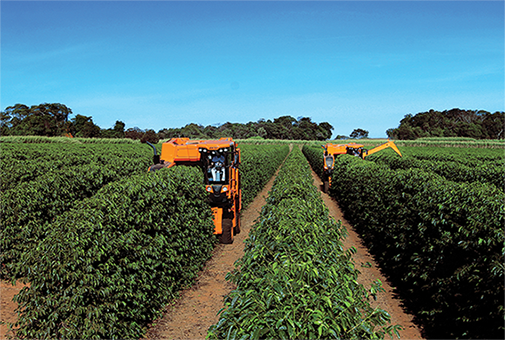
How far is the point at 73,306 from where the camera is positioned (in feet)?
13.8

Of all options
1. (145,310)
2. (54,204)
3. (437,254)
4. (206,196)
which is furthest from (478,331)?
(54,204)

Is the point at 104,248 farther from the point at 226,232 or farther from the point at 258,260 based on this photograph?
the point at 226,232

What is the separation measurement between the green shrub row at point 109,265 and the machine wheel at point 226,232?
2861 mm

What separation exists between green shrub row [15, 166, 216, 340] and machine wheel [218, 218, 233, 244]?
2.86m

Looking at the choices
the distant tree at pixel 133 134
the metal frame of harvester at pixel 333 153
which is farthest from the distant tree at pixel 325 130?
the metal frame of harvester at pixel 333 153

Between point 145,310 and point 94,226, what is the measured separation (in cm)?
175

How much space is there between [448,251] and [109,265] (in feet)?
18.5

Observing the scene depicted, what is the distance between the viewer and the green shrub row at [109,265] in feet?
14.0

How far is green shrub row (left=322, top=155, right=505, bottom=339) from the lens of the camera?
15.8ft

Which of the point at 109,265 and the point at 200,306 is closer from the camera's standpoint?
the point at 109,265

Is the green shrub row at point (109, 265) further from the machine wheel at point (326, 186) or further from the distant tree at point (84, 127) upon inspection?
the distant tree at point (84, 127)

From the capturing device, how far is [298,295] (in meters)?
2.62

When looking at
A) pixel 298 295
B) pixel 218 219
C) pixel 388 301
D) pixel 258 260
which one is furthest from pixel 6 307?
pixel 388 301

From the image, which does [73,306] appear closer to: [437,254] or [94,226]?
[94,226]
